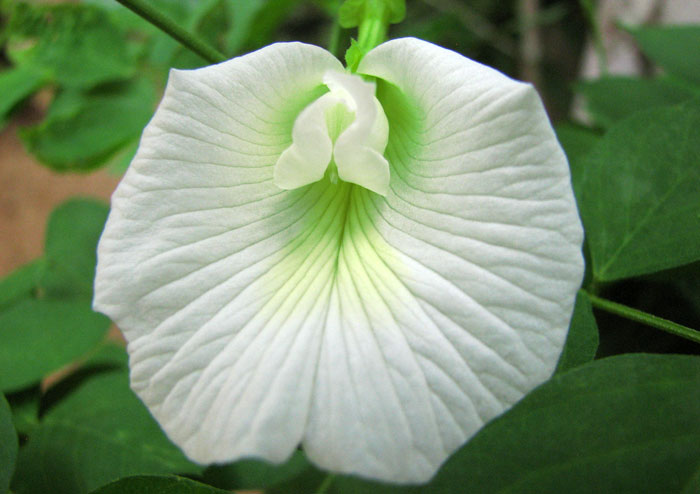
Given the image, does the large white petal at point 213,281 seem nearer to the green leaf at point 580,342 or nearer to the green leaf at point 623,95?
the green leaf at point 580,342

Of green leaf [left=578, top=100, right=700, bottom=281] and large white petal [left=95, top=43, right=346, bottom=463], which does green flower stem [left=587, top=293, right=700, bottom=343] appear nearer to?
green leaf [left=578, top=100, right=700, bottom=281]

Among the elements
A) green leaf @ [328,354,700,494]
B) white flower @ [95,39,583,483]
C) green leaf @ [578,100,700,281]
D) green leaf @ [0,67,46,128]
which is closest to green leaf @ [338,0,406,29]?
white flower @ [95,39,583,483]

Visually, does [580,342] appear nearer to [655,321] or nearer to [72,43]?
[655,321]

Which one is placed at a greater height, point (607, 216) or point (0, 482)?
point (607, 216)

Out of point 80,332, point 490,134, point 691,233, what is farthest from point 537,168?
point 80,332

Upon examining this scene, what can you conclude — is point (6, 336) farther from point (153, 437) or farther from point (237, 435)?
point (237, 435)

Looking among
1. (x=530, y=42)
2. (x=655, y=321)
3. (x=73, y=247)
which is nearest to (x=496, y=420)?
(x=655, y=321)

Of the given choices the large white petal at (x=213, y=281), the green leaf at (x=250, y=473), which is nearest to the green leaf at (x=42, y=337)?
the green leaf at (x=250, y=473)
